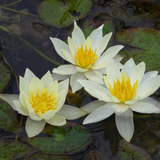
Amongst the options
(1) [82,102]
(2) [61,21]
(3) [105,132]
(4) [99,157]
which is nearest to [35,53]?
(2) [61,21]

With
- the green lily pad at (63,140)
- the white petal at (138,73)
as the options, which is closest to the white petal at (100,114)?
the green lily pad at (63,140)

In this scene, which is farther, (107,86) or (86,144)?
(107,86)

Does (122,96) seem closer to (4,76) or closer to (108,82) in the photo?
(108,82)

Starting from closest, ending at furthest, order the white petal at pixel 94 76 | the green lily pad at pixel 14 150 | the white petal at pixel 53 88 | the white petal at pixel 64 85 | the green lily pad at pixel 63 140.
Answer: the green lily pad at pixel 14 150
the green lily pad at pixel 63 140
the white petal at pixel 53 88
the white petal at pixel 64 85
the white petal at pixel 94 76

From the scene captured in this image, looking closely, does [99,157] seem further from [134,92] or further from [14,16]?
[14,16]

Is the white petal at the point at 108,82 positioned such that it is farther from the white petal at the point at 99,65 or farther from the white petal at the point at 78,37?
the white petal at the point at 78,37

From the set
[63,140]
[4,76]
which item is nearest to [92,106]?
Answer: [63,140]
